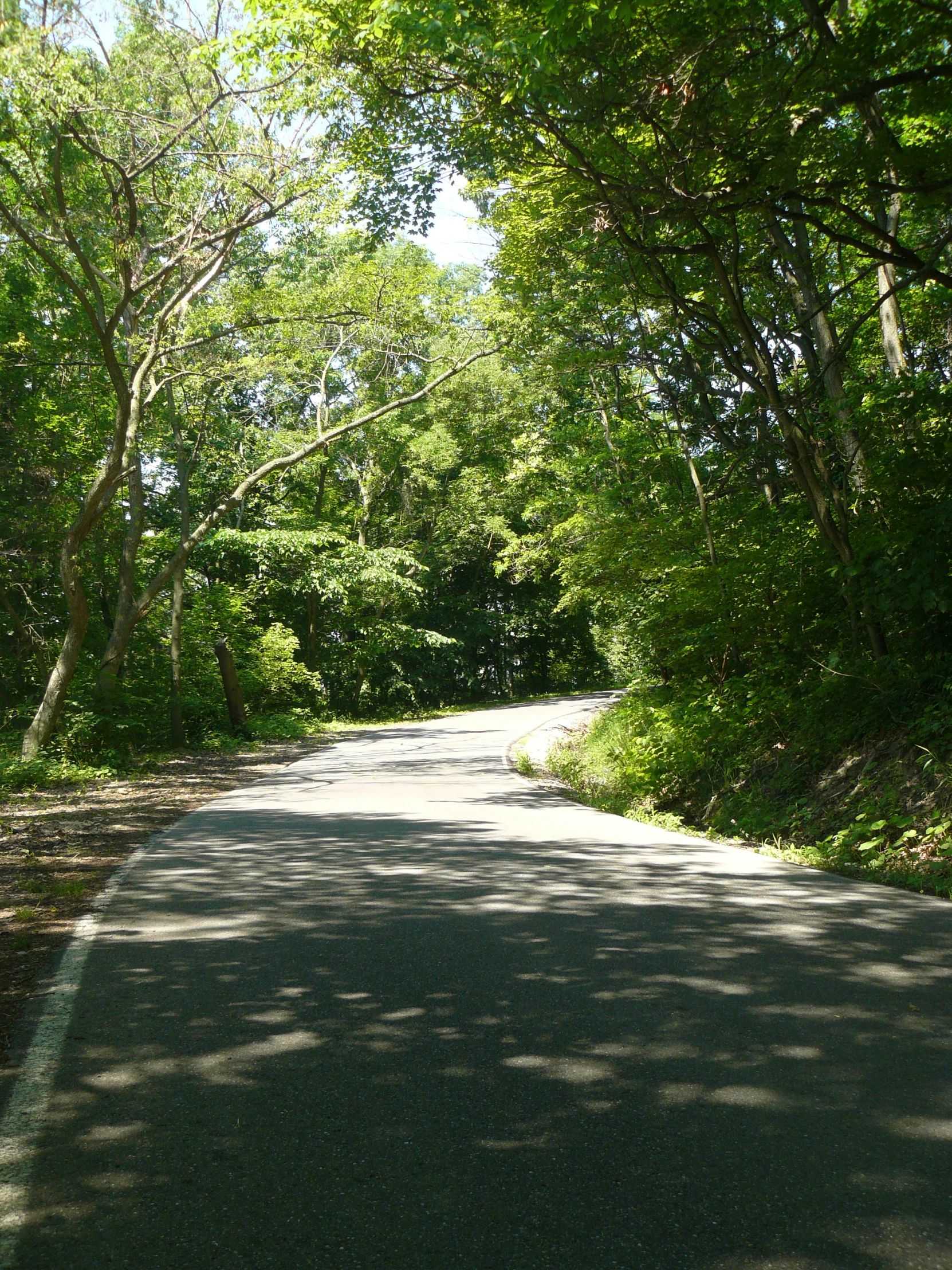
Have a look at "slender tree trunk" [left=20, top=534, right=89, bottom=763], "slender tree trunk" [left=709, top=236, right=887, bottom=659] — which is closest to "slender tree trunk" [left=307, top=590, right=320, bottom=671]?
"slender tree trunk" [left=20, top=534, right=89, bottom=763]

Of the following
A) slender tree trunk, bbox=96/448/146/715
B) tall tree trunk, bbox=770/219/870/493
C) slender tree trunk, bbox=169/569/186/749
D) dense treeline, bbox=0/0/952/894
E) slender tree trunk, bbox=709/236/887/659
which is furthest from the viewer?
slender tree trunk, bbox=169/569/186/749

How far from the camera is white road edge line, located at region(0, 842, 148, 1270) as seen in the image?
2811 millimetres

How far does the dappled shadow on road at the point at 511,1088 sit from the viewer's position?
8.76 feet

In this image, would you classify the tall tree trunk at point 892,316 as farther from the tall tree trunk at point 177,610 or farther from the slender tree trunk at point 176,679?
the slender tree trunk at point 176,679

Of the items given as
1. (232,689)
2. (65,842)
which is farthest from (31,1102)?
(232,689)

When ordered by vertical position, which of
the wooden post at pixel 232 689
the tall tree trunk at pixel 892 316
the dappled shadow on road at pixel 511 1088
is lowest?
the dappled shadow on road at pixel 511 1088

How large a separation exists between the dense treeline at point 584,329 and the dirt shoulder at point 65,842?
2452mm

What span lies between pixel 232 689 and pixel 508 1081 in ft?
67.2

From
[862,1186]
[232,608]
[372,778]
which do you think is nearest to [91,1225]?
[862,1186]

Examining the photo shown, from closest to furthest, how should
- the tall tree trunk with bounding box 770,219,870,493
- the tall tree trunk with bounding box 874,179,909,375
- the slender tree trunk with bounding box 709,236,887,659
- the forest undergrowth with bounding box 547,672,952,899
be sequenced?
the forest undergrowth with bounding box 547,672,952,899 < the slender tree trunk with bounding box 709,236,887,659 < the tall tree trunk with bounding box 770,219,870,493 < the tall tree trunk with bounding box 874,179,909,375

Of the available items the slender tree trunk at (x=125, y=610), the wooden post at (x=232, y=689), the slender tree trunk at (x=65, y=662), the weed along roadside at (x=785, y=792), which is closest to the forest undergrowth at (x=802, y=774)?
the weed along roadside at (x=785, y=792)

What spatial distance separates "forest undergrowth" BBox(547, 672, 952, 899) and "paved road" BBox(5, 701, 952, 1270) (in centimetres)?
154

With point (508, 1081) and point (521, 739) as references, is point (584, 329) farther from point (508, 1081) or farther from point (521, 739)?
point (508, 1081)

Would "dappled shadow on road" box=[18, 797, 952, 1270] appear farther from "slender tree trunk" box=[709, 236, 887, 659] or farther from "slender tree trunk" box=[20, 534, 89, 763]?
"slender tree trunk" box=[20, 534, 89, 763]
